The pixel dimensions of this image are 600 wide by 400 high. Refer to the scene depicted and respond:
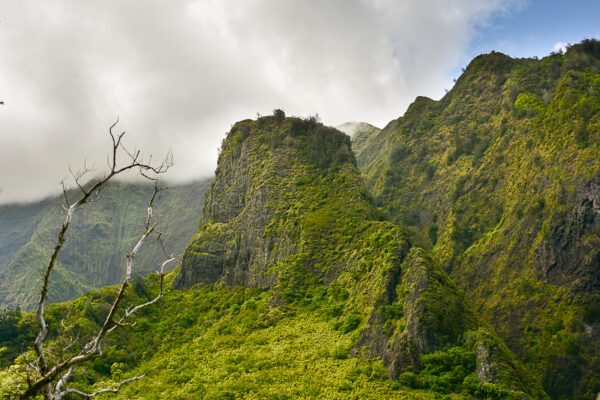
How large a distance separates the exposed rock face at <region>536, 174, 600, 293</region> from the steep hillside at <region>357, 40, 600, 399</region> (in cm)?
13

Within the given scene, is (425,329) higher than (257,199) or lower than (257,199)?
lower

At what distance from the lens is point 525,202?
55.3 metres

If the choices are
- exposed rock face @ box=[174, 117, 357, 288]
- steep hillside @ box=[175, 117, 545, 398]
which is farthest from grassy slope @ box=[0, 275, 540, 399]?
exposed rock face @ box=[174, 117, 357, 288]

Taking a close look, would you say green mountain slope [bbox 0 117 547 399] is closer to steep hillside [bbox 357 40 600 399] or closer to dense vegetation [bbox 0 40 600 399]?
dense vegetation [bbox 0 40 600 399]

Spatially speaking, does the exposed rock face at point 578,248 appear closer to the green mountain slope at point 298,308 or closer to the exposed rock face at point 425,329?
the green mountain slope at point 298,308

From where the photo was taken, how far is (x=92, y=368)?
43.9 m

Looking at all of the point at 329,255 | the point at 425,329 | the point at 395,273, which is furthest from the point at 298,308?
the point at 425,329

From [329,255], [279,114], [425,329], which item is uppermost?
[279,114]

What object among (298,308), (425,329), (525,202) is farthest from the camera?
(525,202)

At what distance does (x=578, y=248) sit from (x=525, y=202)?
39.4ft

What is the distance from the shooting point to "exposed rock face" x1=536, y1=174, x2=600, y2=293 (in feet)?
141

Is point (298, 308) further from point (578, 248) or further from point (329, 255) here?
point (578, 248)

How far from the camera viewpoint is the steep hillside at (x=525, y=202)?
43031 mm

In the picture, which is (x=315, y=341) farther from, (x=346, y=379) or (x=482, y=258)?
(x=482, y=258)
